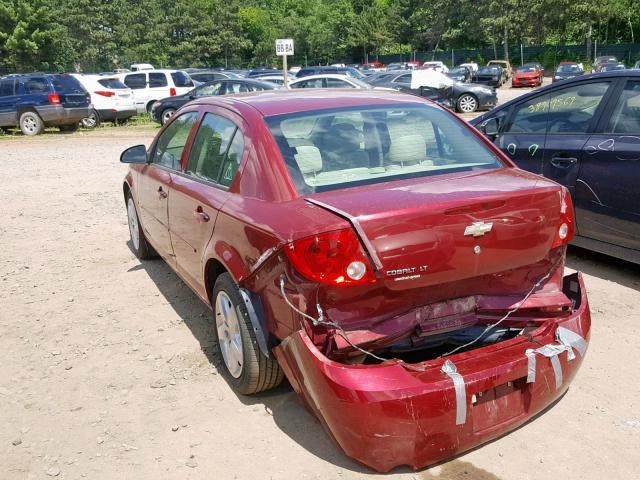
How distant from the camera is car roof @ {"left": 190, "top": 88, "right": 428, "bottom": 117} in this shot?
380 cm

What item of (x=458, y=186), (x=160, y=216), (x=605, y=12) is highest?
(x=605, y=12)

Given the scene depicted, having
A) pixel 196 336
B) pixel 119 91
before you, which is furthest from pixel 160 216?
pixel 119 91

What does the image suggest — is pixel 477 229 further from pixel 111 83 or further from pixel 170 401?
pixel 111 83

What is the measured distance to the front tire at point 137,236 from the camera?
6148 mm

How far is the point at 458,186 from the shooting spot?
10.3 feet

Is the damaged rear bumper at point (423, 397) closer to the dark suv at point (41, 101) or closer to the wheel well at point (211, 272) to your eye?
the wheel well at point (211, 272)

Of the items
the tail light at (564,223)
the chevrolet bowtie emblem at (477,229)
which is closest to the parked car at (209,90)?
the tail light at (564,223)

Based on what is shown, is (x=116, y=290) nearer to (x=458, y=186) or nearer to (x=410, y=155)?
(x=410, y=155)

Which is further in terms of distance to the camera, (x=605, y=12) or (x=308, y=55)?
(x=308, y=55)

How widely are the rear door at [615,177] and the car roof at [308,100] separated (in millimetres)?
1847

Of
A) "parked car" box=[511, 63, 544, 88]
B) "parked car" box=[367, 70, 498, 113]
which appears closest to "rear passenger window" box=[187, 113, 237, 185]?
"parked car" box=[367, 70, 498, 113]

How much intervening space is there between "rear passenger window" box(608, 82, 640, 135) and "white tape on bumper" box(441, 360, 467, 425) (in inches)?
126

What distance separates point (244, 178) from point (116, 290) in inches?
102

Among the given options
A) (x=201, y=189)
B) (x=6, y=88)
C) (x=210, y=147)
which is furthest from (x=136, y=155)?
(x=6, y=88)
